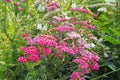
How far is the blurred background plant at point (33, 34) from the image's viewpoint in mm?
2954

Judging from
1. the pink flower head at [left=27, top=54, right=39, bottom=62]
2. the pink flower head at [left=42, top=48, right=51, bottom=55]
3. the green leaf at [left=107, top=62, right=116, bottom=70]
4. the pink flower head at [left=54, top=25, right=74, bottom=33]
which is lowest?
the green leaf at [left=107, top=62, right=116, bottom=70]

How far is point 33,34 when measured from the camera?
11.5 ft

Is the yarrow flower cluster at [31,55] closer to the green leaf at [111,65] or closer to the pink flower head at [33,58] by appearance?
the pink flower head at [33,58]

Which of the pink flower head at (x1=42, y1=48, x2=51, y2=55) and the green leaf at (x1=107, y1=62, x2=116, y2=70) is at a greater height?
the pink flower head at (x1=42, y1=48, x2=51, y2=55)

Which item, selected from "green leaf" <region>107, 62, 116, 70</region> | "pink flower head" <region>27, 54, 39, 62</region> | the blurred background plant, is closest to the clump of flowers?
"pink flower head" <region>27, 54, 39, 62</region>

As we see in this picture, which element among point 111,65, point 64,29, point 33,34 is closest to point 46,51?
point 64,29

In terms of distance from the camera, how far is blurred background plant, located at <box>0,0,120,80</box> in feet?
9.69

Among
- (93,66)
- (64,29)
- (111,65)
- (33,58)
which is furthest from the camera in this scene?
(111,65)

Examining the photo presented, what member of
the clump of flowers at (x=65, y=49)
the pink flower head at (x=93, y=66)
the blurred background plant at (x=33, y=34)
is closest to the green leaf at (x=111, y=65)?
the blurred background plant at (x=33, y=34)

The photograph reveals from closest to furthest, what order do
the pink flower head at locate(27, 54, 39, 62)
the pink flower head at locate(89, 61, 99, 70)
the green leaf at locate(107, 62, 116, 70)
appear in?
the pink flower head at locate(27, 54, 39, 62) < the pink flower head at locate(89, 61, 99, 70) < the green leaf at locate(107, 62, 116, 70)

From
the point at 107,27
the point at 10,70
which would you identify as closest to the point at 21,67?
the point at 10,70

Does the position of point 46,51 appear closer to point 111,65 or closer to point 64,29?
point 64,29

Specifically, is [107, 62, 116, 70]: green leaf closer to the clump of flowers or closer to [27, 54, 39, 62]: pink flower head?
the clump of flowers

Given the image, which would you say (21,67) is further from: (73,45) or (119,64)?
(119,64)
